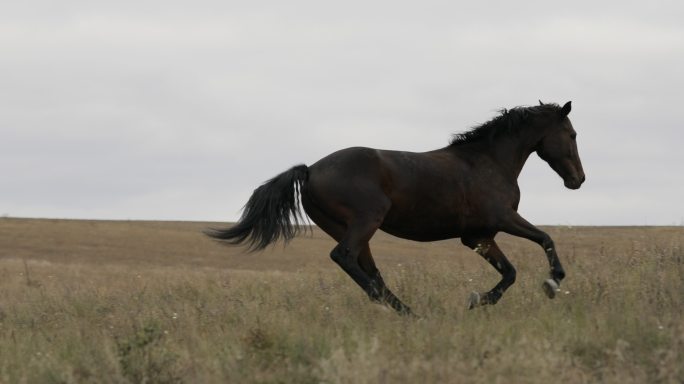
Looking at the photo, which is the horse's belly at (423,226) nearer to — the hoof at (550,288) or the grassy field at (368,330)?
the grassy field at (368,330)

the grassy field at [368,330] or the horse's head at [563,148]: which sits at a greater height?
the horse's head at [563,148]

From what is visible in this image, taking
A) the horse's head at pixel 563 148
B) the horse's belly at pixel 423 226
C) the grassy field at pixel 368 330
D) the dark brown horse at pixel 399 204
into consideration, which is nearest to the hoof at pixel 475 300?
the dark brown horse at pixel 399 204

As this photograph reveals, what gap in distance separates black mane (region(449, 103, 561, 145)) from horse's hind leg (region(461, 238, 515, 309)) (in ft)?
3.57

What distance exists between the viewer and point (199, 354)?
22.3 ft

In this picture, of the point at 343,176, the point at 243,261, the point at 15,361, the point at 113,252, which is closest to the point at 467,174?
the point at 343,176

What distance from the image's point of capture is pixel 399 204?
9156mm

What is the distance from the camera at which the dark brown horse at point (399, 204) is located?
8898mm

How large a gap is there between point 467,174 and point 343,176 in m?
1.36

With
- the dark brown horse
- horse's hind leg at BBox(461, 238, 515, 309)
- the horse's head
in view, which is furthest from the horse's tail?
the horse's head

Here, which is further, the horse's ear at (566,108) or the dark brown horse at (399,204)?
the horse's ear at (566,108)

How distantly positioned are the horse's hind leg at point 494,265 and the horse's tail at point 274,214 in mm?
1717

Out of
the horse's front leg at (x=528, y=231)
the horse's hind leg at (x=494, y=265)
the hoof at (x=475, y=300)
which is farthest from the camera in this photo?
the horse's front leg at (x=528, y=231)

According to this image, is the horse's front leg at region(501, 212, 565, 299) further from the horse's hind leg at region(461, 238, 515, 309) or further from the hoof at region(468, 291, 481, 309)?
the hoof at region(468, 291, 481, 309)

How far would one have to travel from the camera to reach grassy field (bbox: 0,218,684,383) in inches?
233
